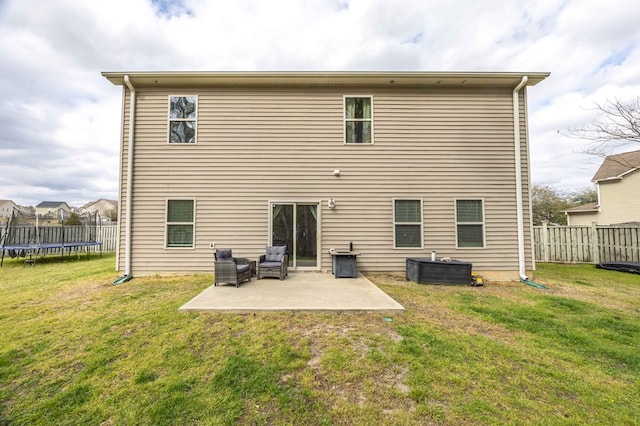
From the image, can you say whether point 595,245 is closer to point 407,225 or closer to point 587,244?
point 587,244

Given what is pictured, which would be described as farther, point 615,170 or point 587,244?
point 615,170

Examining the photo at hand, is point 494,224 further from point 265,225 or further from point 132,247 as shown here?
point 132,247

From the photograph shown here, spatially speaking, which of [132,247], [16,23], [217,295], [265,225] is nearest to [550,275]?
[265,225]

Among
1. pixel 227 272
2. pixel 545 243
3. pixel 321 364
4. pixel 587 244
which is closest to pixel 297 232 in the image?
pixel 227 272

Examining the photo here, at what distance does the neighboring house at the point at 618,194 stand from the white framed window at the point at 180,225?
21.1m

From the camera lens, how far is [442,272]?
20.9 feet

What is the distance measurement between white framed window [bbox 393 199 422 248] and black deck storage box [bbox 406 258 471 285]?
2.85 feet

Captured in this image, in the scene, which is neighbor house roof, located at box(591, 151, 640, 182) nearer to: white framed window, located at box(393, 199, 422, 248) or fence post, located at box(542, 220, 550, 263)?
fence post, located at box(542, 220, 550, 263)

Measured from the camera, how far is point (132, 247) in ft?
22.9

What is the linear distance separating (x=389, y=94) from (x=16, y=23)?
1138 centimetres

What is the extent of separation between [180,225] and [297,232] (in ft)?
11.0

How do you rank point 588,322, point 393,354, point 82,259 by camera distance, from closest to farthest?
1. point 393,354
2. point 588,322
3. point 82,259

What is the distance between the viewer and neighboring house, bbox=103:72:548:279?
7070mm

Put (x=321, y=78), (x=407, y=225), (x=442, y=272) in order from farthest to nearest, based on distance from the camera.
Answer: (x=407, y=225)
(x=321, y=78)
(x=442, y=272)
